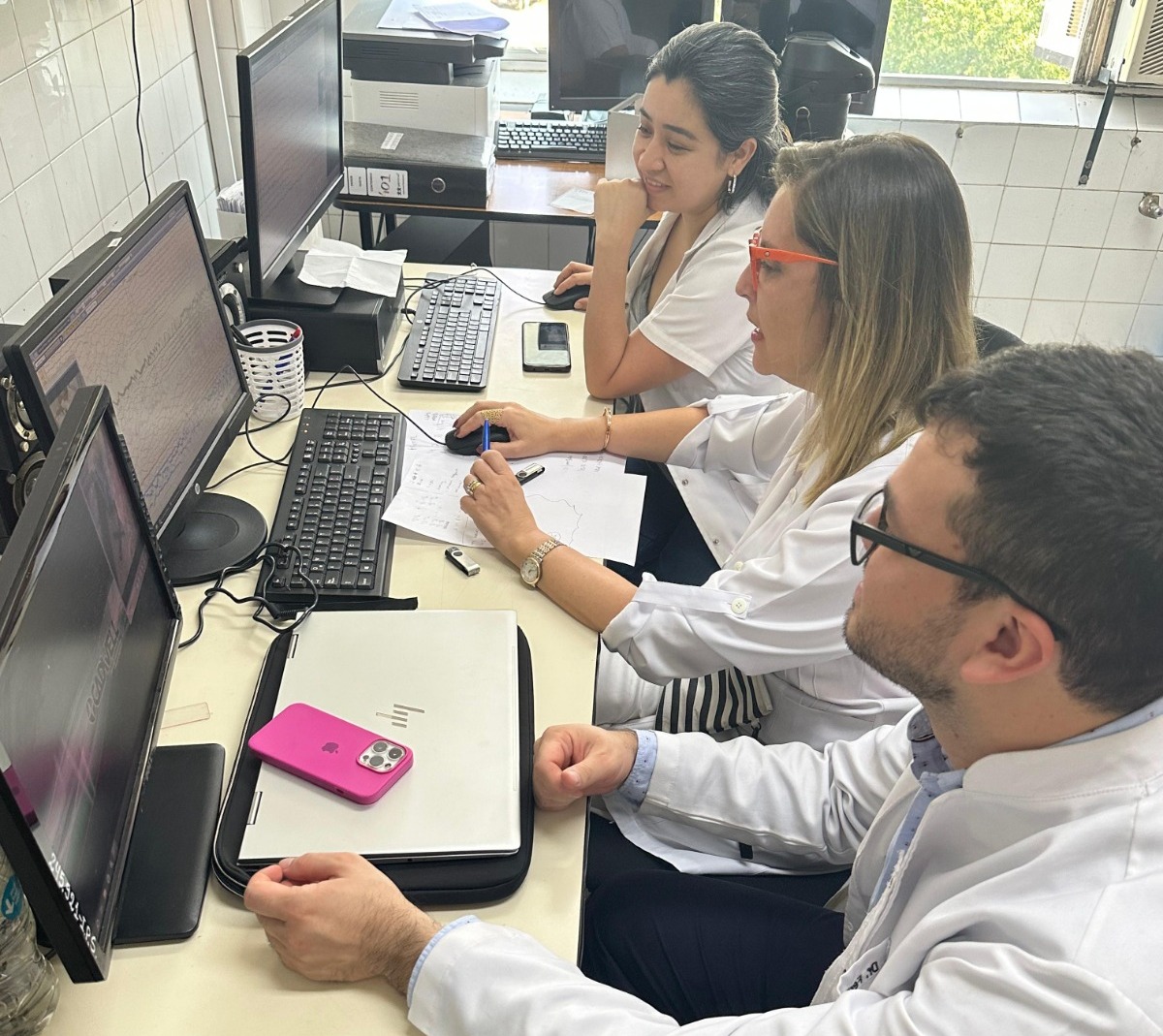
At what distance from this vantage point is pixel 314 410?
1.61 m

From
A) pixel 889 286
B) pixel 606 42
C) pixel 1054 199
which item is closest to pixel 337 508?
pixel 889 286

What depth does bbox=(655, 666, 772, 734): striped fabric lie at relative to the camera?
4.55 feet

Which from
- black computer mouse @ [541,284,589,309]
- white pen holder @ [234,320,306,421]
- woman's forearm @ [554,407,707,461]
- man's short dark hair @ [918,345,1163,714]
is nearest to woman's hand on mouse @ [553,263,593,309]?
black computer mouse @ [541,284,589,309]

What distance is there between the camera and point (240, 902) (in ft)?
3.00

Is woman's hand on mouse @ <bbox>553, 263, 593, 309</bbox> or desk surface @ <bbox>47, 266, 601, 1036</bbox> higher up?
woman's hand on mouse @ <bbox>553, 263, 593, 309</bbox>

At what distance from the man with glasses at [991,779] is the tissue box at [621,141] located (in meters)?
1.76

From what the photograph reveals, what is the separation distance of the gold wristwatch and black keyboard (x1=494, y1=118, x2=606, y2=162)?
6.00 ft

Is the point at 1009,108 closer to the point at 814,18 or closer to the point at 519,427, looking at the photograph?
the point at 814,18

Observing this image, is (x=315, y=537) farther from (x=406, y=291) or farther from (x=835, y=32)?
(x=835, y=32)

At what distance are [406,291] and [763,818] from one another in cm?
140

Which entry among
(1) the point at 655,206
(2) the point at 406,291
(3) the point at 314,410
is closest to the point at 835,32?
(1) the point at 655,206

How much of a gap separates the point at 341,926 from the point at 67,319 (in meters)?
0.62

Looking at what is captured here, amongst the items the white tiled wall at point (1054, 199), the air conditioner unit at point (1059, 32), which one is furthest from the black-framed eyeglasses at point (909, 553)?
the air conditioner unit at point (1059, 32)

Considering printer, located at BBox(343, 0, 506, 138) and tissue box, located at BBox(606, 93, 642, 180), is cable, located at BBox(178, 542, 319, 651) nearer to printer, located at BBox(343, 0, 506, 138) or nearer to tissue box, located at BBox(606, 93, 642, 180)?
tissue box, located at BBox(606, 93, 642, 180)
